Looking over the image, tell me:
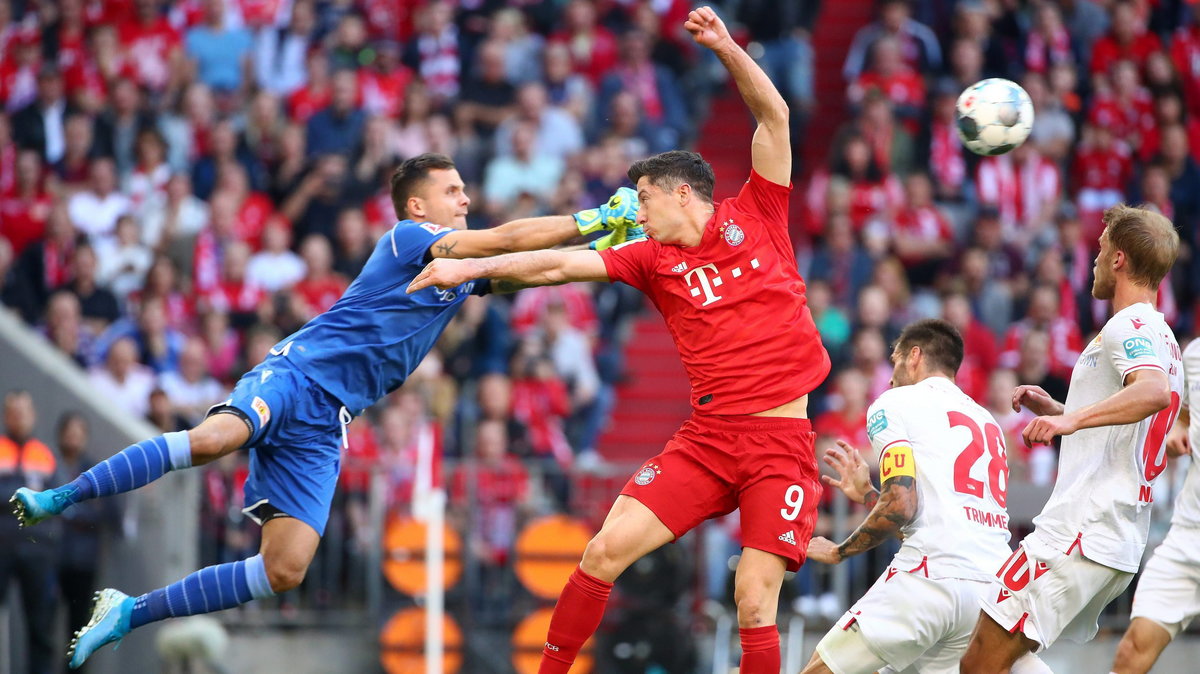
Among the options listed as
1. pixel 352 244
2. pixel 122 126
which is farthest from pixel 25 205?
pixel 352 244

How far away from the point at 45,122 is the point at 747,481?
37.1ft

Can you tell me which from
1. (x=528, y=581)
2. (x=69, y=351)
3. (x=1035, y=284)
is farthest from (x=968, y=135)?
(x=69, y=351)

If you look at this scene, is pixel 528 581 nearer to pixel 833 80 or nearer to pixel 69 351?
pixel 69 351

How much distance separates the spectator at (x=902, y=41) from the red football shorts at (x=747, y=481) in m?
11.3

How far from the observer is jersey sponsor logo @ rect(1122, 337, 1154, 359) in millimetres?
7176

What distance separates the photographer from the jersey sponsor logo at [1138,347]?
7.18 metres

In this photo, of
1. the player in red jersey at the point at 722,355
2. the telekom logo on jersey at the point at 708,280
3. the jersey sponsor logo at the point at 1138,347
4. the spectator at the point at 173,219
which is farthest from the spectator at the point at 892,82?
the jersey sponsor logo at the point at 1138,347

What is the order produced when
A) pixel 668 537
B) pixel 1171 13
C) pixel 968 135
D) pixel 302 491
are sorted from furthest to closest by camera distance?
1. pixel 1171 13
2. pixel 968 135
3. pixel 302 491
4. pixel 668 537

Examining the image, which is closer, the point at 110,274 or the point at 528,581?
the point at 528,581

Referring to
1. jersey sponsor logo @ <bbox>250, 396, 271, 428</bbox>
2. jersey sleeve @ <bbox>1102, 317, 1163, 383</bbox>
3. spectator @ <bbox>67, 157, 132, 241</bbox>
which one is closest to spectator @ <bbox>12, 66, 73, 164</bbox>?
spectator @ <bbox>67, 157, 132, 241</bbox>

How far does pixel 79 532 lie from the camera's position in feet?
41.0

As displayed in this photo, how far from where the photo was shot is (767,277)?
25.3 feet

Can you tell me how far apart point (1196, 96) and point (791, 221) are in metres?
5.21

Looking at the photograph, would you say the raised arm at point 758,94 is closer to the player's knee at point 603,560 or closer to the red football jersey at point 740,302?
the red football jersey at point 740,302
